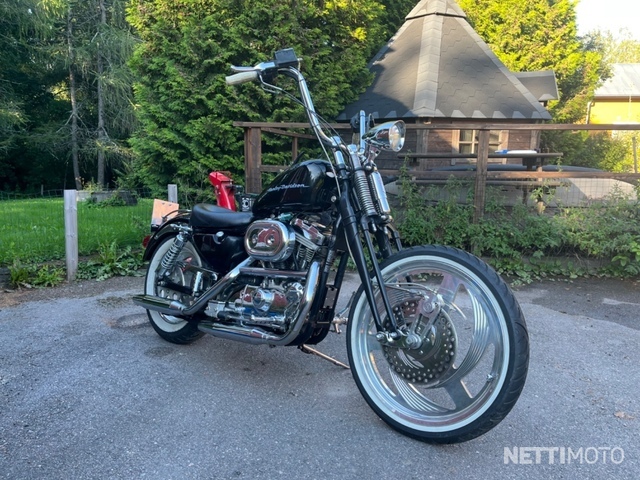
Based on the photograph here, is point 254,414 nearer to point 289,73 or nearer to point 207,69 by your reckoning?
point 289,73

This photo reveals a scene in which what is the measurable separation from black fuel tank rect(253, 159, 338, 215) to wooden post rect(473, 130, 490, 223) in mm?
3658

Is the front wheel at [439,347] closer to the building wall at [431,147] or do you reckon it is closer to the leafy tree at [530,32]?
the building wall at [431,147]

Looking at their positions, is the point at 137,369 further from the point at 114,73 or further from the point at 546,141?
the point at 114,73

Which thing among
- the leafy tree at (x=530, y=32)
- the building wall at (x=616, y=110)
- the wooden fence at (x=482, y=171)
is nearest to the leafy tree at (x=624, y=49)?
the building wall at (x=616, y=110)

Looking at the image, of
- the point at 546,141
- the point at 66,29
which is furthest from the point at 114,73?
the point at 546,141

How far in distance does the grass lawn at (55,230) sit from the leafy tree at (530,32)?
15.5m

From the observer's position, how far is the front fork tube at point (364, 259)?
2.56 meters

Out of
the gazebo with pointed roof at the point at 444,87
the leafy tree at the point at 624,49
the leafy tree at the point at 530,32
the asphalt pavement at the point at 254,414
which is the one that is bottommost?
the asphalt pavement at the point at 254,414

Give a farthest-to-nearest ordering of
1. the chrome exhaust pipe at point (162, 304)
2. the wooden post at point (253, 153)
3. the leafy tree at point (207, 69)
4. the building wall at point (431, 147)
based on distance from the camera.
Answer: the building wall at point (431, 147) < the leafy tree at point (207, 69) < the wooden post at point (253, 153) < the chrome exhaust pipe at point (162, 304)

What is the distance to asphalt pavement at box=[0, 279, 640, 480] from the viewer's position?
2.29m

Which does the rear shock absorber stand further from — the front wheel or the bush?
the bush

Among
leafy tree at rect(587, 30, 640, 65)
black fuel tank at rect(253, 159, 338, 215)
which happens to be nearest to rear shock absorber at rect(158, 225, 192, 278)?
black fuel tank at rect(253, 159, 338, 215)

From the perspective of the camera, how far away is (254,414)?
277cm

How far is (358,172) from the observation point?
2666 mm
